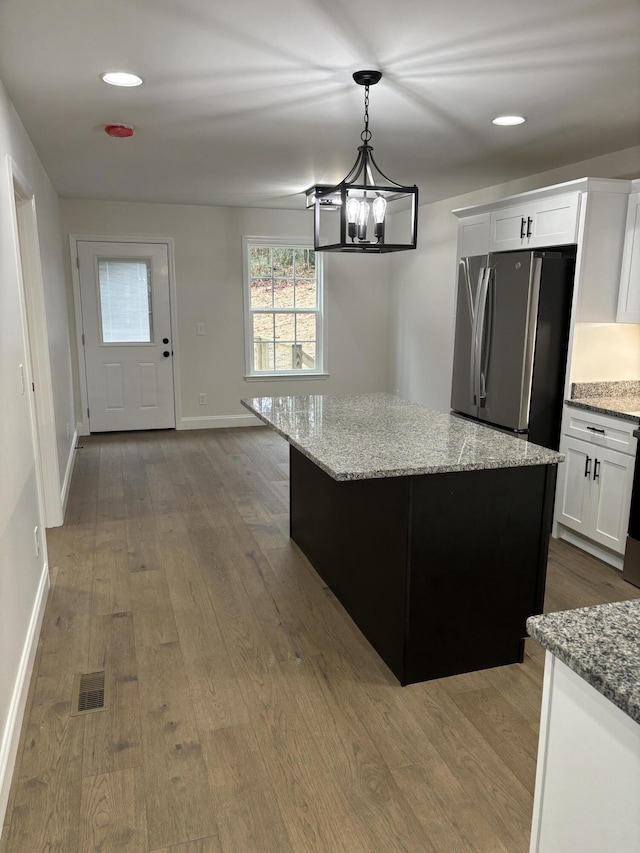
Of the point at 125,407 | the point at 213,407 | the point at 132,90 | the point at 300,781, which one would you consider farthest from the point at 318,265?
the point at 300,781

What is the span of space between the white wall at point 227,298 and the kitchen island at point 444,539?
4361 millimetres

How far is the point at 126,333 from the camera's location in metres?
6.62

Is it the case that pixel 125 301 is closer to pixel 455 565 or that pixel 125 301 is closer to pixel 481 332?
pixel 481 332

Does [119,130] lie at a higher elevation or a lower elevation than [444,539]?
higher

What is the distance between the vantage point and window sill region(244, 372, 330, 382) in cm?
705

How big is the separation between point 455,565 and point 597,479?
5.17 feet

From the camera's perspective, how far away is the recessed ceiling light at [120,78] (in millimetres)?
2676

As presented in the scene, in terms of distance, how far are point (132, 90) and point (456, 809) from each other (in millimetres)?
3124

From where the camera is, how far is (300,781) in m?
1.93

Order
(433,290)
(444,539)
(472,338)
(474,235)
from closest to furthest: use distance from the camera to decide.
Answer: (444,539)
(472,338)
(474,235)
(433,290)

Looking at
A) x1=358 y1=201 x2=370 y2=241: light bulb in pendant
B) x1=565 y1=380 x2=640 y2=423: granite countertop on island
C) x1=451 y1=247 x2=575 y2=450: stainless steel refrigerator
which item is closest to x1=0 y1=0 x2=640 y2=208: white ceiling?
x1=358 y1=201 x2=370 y2=241: light bulb in pendant

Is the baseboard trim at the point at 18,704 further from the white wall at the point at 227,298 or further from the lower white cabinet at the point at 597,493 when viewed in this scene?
the white wall at the point at 227,298

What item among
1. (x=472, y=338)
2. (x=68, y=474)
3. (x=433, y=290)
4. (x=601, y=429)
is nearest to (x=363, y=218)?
(x=601, y=429)

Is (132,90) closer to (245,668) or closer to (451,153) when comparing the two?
(451,153)
